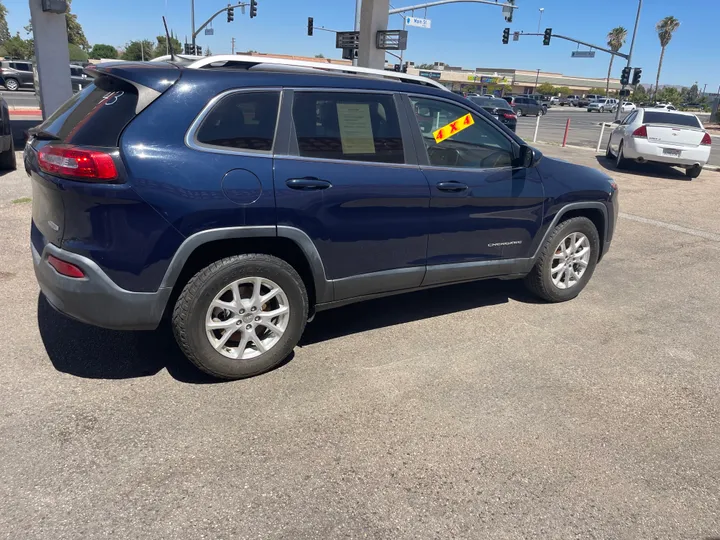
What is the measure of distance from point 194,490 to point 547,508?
1595 mm

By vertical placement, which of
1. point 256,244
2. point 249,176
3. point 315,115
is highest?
point 315,115

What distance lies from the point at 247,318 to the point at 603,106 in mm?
71049

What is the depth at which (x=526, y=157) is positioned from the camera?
4363 mm

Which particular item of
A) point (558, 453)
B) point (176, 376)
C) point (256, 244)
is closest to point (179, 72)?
point (256, 244)

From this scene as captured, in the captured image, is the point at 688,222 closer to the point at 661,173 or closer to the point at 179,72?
the point at 661,173

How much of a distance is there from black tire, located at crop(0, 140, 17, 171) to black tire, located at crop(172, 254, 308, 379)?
7779 millimetres

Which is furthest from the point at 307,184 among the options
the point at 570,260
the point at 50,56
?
the point at 50,56

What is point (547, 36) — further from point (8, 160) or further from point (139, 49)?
point (139, 49)

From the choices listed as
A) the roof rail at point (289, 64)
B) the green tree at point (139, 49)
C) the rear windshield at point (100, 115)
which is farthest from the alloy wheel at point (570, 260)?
the green tree at point (139, 49)

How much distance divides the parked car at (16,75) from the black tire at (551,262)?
39138mm

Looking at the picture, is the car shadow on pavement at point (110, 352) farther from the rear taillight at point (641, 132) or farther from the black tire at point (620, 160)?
the black tire at point (620, 160)

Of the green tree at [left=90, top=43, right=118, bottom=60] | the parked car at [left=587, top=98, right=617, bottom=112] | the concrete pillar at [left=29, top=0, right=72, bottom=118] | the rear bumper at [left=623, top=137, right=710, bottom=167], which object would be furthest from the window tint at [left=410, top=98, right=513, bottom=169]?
the green tree at [left=90, top=43, right=118, bottom=60]

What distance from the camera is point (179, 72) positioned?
318cm

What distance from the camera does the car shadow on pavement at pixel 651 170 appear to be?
1349 cm
